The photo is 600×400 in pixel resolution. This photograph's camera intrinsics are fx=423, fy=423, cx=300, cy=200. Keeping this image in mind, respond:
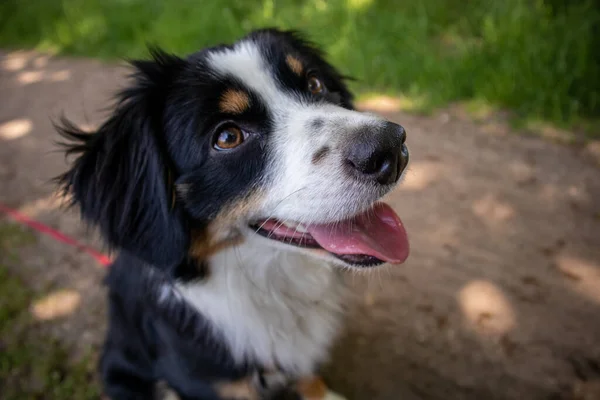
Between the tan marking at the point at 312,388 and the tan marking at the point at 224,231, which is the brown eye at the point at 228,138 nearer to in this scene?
the tan marking at the point at 224,231

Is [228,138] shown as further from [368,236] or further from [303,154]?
[368,236]

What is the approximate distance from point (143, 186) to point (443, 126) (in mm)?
2819

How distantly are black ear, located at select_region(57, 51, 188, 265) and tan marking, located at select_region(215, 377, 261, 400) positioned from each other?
0.65 metres

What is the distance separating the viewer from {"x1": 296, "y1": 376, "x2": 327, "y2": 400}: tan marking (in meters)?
2.12

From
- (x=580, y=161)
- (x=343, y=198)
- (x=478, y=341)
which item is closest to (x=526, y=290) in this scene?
(x=478, y=341)

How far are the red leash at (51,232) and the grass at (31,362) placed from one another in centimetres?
45

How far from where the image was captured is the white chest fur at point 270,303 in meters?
1.75

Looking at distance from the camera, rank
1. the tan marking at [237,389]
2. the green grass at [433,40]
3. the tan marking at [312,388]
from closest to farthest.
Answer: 1. the tan marking at [237,389]
2. the tan marking at [312,388]
3. the green grass at [433,40]

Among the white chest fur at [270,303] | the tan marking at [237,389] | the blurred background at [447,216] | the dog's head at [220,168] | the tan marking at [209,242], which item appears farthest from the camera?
the blurred background at [447,216]

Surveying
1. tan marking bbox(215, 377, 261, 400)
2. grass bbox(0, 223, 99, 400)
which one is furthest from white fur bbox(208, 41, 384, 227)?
grass bbox(0, 223, 99, 400)

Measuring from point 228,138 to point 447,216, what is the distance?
1.94 meters

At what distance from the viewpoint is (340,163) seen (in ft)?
4.65

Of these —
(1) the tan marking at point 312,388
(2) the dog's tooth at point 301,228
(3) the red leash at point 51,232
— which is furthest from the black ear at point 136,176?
(3) the red leash at point 51,232

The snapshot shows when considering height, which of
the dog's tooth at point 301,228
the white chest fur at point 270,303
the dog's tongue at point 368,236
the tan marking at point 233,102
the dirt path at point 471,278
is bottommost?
the dirt path at point 471,278
